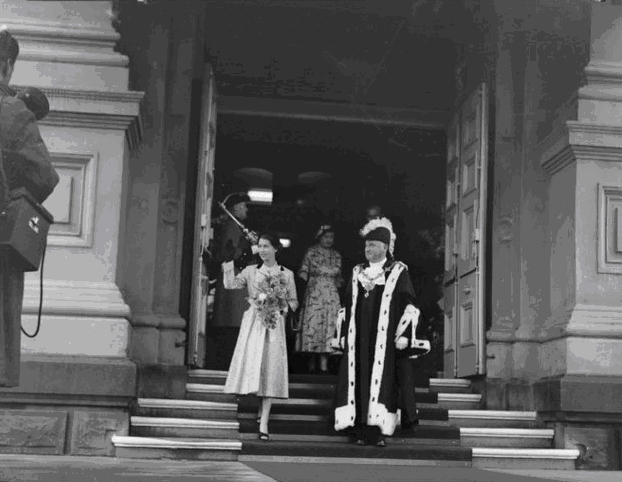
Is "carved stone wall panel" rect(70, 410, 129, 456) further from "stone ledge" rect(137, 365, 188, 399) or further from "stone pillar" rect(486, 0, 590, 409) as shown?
"stone pillar" rect(486, 0, 590, 409)

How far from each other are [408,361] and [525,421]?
1.23m

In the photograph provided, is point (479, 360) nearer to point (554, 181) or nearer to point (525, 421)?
point (525, 421)

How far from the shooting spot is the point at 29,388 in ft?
29.1

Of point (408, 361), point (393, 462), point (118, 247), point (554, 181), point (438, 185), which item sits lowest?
point (393, 462)

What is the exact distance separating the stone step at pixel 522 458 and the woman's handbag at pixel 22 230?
473 centimetres

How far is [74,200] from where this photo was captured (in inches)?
372

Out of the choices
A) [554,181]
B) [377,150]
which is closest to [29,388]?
[554,181]

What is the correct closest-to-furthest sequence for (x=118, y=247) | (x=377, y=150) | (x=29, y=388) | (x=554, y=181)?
(x=29, y=388) → (x=118, y=247) → (x=554, y=181) → (x=377, y=150)

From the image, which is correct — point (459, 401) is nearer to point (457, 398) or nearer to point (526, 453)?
point (457, 398)

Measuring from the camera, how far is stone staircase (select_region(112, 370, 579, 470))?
8953 mm

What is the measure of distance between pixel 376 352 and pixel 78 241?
8.39 feet

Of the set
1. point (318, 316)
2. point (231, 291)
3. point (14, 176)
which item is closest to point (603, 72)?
point (318, 316)

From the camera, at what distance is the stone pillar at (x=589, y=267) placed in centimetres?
947

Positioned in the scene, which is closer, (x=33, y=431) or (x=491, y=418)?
(x=33, y=431)
